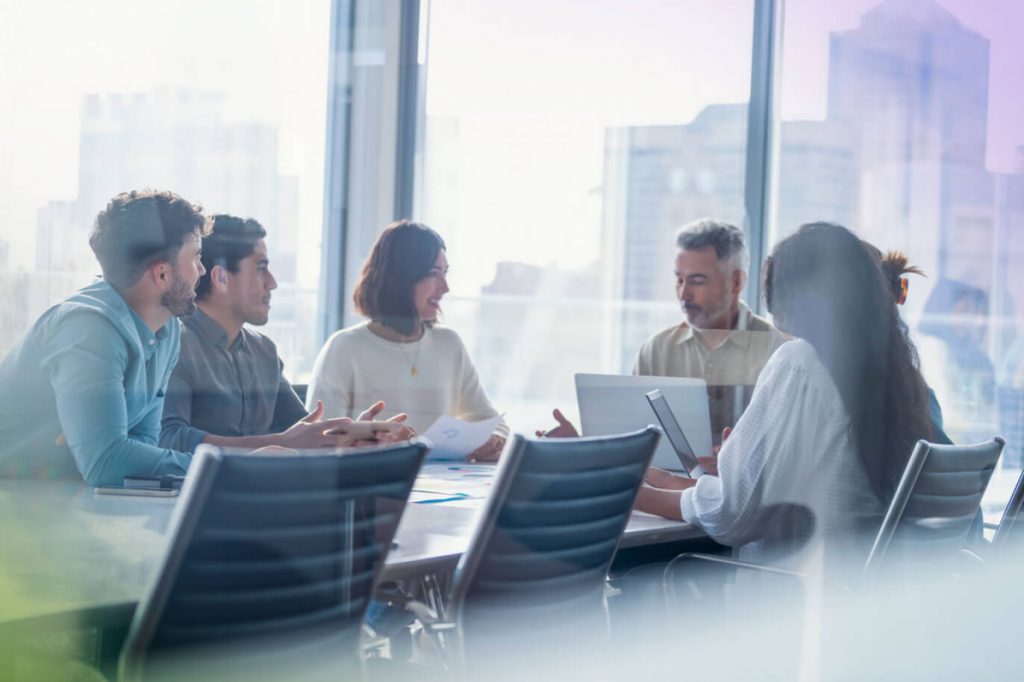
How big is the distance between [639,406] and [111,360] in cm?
115

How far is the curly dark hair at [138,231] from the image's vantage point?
230cm

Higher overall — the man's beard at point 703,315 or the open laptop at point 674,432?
the man's beard at point 703,315

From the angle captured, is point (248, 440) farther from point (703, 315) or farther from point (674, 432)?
point (703, 315)

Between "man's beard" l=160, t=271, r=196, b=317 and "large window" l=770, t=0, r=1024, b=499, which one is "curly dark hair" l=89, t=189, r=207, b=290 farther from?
"large window" l=770, t=0, r=1024, b=499

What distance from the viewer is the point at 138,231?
2400 mm

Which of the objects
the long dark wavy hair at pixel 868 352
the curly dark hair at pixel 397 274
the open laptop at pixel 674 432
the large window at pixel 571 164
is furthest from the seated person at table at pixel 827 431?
the large window at pixel 571 164

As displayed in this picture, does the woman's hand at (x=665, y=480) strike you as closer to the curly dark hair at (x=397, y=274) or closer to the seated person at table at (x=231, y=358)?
the seated person at table at (x=231, y=358)

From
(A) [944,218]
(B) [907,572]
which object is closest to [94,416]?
(B) [907,572]

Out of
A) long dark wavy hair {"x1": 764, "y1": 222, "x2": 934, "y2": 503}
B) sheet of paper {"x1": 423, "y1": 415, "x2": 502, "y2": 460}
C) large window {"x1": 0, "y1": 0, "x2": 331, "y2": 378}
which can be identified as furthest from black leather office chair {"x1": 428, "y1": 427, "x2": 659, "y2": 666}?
large window {"x1": 0, "y1": 0, "x2": 331, "y2": 378}

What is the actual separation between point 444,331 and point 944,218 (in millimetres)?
1777

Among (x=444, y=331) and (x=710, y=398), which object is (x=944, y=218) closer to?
(x=710, y=398)

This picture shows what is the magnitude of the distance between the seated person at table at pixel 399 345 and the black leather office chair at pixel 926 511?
4.09 feet

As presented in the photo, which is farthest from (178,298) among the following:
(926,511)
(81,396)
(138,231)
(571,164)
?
(571,164)

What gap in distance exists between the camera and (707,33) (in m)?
4.21
